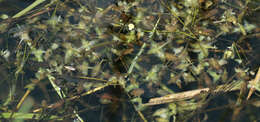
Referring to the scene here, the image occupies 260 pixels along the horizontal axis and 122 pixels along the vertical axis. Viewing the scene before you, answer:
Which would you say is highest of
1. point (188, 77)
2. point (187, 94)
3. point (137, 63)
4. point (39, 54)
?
point (39, 54)

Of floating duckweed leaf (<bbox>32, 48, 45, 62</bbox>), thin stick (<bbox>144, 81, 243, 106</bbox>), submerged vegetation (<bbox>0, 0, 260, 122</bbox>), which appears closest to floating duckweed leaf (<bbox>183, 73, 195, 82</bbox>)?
submerged vegetation (<bbox>0, 0, 260, 122</bbox>)

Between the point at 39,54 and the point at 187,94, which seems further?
the point at 39,54

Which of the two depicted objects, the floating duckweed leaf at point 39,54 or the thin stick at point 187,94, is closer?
the thin stick at point 187,94

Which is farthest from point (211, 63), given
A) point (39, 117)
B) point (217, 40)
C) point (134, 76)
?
point (39, 117)

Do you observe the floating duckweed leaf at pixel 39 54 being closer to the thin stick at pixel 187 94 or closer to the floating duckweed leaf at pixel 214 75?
the thin stick at pixel 187 94

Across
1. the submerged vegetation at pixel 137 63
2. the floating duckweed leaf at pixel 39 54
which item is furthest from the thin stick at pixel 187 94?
the floating duckweed leaf at pixel 39 54

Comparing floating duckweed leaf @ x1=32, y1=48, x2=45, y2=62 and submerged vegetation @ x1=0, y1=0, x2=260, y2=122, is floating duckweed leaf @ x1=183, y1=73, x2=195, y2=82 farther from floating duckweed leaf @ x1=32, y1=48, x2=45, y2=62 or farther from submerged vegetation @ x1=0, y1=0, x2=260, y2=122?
floating duckweed leaf @ x1=32, y1=48, x2=45, y2=62

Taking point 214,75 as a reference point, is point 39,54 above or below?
above

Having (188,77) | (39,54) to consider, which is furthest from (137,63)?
(39,54)

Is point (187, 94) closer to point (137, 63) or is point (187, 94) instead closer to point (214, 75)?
point (214, 75)
